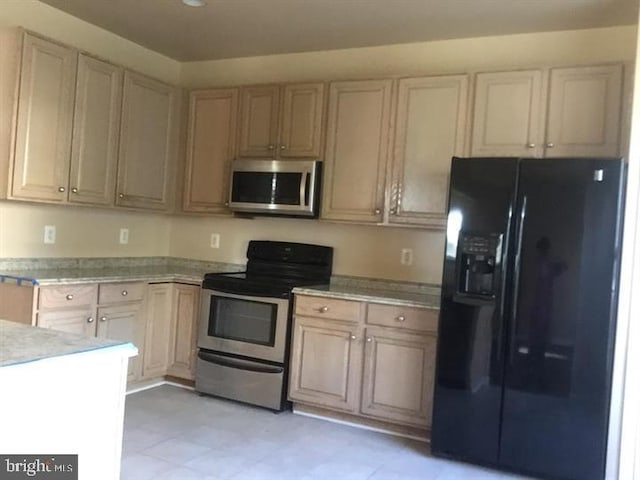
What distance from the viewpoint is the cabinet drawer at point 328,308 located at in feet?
11.7

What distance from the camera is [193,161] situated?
173 inches

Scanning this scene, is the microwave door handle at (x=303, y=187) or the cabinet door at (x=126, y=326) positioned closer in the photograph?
the cabinet door at (x=126, y=326)

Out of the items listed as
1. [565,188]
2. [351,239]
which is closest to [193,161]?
[351,239]

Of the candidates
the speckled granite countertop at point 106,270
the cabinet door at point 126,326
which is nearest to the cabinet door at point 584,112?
the speckled granite countertop at point 106,270

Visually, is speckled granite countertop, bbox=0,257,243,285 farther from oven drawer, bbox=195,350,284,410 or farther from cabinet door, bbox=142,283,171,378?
oven drawer, bbox=195,350,284,410

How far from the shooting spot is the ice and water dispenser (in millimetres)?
2992

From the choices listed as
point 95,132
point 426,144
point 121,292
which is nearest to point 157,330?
point 121,292

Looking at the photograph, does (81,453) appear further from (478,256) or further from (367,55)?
(367,55)

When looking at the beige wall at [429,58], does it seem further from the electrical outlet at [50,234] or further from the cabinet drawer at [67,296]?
the cabinet drawer at [67,296]

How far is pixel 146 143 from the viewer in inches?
165

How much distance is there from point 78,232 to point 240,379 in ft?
4.85

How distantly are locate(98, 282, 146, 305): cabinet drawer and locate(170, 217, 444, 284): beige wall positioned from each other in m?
0.85

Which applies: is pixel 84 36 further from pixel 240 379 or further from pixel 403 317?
pixel 403 317

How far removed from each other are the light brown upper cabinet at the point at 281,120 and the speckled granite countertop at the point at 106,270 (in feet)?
3.22
